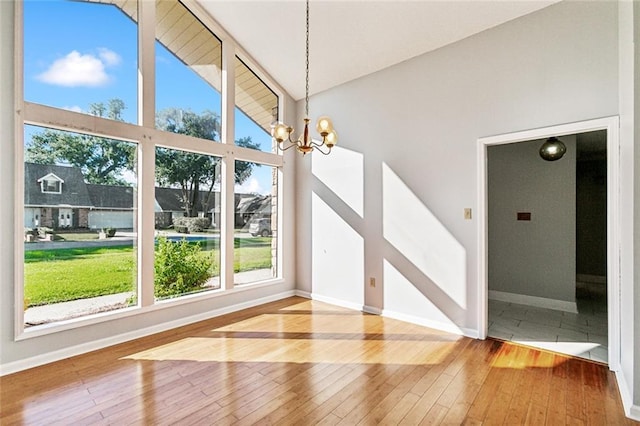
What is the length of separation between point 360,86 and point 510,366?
13.3 feet

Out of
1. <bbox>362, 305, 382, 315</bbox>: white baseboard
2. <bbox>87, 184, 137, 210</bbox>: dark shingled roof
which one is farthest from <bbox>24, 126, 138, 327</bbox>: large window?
<bbox>362, 305, 382, 315</bbox>: white baseboard

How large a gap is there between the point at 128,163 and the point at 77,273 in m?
1.36

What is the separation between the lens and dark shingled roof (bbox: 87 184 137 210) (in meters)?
3.54

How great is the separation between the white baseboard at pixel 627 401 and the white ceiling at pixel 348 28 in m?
3.55

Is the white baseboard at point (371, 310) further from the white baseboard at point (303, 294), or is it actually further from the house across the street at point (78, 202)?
the house across the street at point (78, 202)

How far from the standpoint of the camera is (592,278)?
20.7 ft

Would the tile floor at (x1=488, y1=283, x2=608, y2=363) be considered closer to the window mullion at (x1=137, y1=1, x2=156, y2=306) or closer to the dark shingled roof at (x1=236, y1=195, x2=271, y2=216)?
the dark shingled roof at (x1=236, y1=195, x2=271, y2=216)

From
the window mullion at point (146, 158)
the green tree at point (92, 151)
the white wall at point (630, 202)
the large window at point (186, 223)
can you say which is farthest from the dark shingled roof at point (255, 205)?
the white wall at point (630, 202)

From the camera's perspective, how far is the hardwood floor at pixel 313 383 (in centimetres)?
224

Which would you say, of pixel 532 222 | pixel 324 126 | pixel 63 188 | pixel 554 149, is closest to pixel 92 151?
pixel 63 188

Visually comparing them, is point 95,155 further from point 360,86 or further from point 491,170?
point 491,170

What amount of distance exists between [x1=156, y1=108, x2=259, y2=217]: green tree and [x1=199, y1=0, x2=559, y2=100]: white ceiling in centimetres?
137

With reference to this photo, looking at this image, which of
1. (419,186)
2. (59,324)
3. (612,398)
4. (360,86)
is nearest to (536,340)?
(612,398)

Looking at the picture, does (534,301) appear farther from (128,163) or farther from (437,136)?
(128,163)
